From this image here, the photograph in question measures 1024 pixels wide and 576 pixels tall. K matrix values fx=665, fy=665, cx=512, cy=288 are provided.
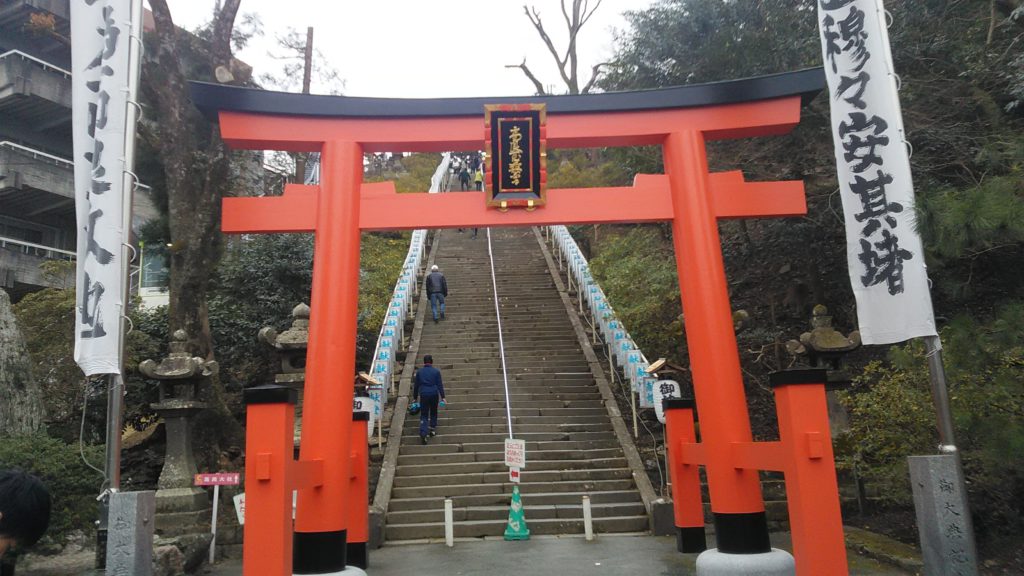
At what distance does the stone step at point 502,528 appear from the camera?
27.0 feet

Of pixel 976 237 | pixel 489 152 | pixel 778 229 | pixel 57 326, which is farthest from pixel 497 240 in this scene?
pixel 976 237

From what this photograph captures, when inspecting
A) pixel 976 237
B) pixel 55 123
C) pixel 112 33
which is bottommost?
pixel 976 237

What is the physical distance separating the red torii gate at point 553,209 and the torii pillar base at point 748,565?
15cm

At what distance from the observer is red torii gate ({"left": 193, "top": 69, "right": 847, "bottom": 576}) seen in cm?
586

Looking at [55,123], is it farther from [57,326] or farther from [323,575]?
[323,575]

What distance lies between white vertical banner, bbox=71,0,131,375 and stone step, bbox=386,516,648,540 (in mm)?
4195

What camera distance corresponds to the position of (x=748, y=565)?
541 cm

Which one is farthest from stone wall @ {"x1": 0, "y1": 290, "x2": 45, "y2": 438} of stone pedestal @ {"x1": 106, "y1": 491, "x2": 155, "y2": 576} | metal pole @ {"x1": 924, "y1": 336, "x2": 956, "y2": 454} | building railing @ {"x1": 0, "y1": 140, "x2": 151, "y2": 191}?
metal pole @ {"x1": 924, "y1": 336, "x2": 956, "y2": 454}

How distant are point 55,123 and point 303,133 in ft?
53.6

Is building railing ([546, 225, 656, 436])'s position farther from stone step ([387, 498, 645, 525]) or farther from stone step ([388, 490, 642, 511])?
stone step ([387, 498, 645, 525])

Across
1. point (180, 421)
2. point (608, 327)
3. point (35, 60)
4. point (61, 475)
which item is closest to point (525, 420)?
point (608, 327)

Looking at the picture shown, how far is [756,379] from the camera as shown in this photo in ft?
37.8

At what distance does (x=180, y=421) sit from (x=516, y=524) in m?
4.41

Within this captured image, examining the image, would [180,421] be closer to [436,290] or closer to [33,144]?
[436,290]
